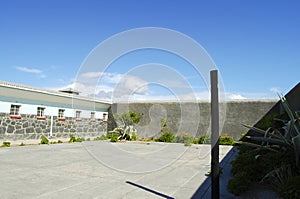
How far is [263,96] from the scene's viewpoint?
38.6 feet

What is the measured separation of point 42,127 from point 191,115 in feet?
26.2

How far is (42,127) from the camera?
36.4 feet

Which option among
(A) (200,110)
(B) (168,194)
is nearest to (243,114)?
(A) (200,110)

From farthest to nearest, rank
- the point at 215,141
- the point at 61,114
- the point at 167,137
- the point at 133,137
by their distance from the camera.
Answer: the point at 133,137, the point at 167,137, the point at 61,114, the point at 215,141

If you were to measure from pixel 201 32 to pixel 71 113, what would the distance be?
928 cm

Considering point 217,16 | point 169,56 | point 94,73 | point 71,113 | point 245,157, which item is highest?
point 217,16

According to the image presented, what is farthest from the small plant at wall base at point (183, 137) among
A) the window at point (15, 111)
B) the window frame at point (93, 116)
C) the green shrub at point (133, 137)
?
the window at point (15, 111)

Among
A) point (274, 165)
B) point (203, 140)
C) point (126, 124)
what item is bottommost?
point (203, 140)

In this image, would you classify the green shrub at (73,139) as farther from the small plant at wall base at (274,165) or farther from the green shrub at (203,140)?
the small plant at wall base at (274,165)

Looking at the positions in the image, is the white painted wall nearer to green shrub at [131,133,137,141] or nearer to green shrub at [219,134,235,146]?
green shrub at [131,133,137,141]

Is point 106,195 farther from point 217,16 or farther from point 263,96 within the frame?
point 263,96

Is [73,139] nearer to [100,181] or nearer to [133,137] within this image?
[133,137]

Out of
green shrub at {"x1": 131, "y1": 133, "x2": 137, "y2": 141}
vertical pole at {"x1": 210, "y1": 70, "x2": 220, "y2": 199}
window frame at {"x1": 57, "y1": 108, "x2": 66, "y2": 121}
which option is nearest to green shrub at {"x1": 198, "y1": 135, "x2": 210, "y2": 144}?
green shrub at {"x1": 131, "y1": 133, "x2": 137, "y2": 141}

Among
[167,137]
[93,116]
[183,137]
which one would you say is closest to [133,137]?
[167,137]
